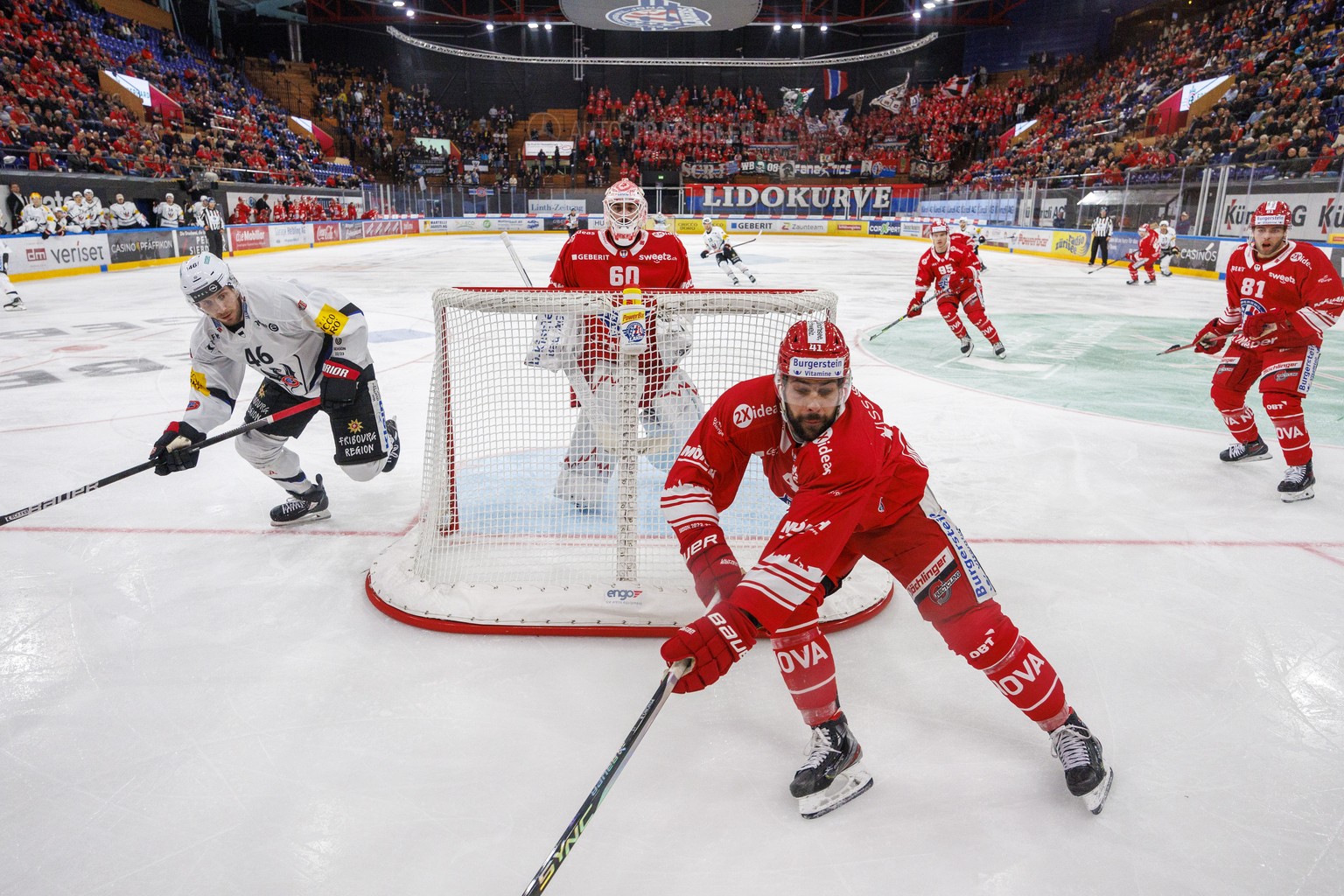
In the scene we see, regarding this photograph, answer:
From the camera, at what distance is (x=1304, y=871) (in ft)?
6.54

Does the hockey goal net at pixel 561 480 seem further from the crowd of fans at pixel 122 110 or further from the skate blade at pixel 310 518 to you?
the crowd of fans at pixel 122 110

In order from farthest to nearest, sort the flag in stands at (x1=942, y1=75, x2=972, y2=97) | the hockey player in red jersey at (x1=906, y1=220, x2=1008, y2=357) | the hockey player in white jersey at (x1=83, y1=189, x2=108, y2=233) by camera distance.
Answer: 1. the flag in stands at (x1=942, y1=75, x2=972, y2=97)
2. the hockey player in white jersey at (x1=83, y1=189, x2=108, y2=233)
3. the hockey player in red jersey at (x1=906, y1=220, x2=1008, y2=357)

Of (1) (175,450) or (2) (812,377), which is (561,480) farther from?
(2) (812,377)

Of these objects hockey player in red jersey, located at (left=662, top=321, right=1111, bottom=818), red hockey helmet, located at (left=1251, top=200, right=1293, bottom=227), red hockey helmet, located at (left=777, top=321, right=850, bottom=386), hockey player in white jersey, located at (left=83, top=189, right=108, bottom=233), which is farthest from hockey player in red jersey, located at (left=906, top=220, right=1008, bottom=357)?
hockey player in white jersey, located at (left=83, top=189, right=108, bottom=233)

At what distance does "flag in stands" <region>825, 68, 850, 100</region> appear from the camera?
1485 inches

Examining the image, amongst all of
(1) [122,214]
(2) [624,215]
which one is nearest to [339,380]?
(2) [624,215]

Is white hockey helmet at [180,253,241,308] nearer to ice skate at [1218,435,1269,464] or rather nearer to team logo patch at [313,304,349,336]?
team logo patch at [313,304,349,336]

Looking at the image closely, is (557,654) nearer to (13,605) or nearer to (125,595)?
(125,595)

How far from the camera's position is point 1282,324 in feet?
14.7

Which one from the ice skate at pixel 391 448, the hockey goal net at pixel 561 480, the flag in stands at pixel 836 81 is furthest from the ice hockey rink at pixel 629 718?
the flag in stands at pixel 836 81

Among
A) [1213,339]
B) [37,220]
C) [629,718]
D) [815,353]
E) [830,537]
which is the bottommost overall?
[629,718]

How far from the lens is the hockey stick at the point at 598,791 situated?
1.59m

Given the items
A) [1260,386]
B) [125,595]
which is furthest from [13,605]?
[1260,386]

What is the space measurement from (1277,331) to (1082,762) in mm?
3482
